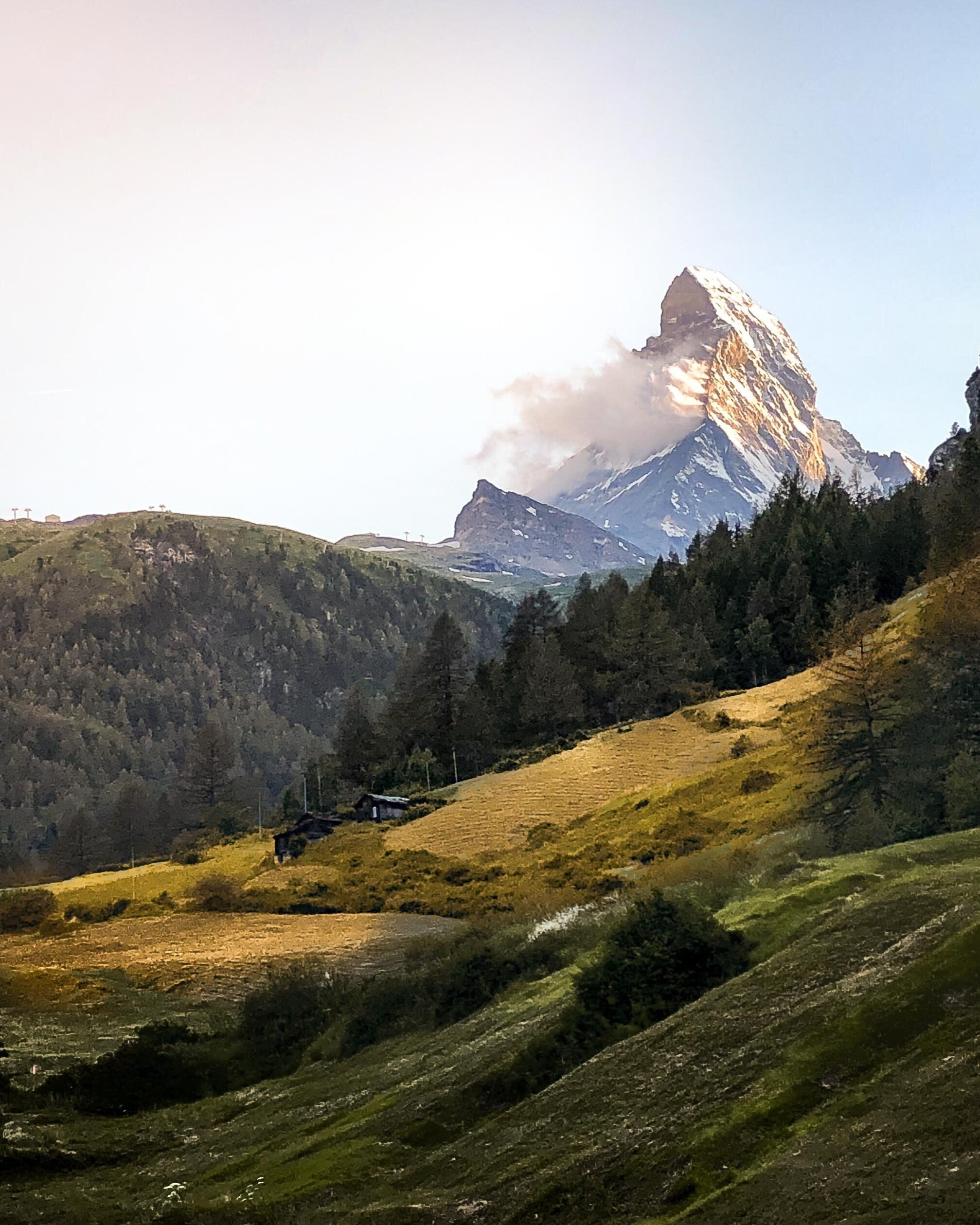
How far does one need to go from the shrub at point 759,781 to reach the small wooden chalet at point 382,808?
40.4 metres

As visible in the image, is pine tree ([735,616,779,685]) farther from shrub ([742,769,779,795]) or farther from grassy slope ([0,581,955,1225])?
grassy slope ([0,581,955,1225])

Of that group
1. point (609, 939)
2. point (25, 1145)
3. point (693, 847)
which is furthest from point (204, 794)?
point (609, 939)

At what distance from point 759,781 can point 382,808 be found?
145 feet

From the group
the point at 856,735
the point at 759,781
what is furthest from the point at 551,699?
the point at 856,735

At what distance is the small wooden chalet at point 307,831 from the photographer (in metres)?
102

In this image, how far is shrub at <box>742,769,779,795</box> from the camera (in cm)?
7175

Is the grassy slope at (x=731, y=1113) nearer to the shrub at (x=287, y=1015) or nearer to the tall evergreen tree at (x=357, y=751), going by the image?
the shrub at (x=287, y=1015)

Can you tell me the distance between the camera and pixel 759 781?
239 ft

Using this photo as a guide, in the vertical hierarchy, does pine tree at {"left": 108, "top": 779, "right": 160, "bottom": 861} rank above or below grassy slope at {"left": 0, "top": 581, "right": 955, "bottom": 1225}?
above

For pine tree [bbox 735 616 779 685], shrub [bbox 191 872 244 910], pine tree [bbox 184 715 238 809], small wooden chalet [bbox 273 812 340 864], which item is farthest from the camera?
pine tree [bbox 184 715 238 809]

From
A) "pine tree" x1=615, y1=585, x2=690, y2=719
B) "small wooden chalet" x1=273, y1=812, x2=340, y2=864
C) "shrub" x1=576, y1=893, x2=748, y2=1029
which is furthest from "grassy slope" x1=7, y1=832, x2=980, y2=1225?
"pine tree" x1=615, y1=585, x2=690, y2=719

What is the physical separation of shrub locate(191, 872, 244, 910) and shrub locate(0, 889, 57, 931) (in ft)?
41.0

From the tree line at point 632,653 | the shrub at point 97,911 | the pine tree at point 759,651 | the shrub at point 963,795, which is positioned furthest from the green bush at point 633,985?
the pine tree at point 759,651

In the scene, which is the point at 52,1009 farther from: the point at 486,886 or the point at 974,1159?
the point at 974,1159
